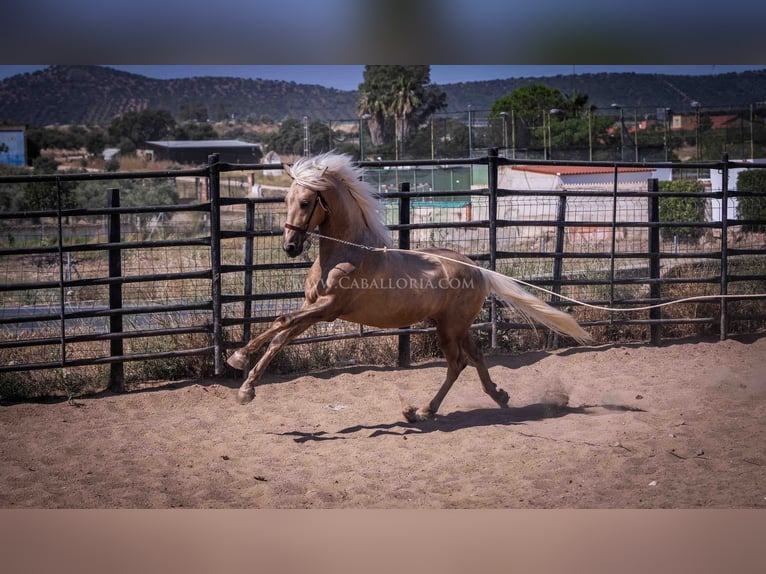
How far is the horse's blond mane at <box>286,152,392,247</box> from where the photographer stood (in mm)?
5422

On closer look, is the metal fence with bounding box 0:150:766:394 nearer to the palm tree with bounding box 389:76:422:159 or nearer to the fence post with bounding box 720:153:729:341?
the fence post with bounding box 720:153:729:341

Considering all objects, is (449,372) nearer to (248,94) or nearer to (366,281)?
(366,281)

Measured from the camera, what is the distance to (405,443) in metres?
5.44

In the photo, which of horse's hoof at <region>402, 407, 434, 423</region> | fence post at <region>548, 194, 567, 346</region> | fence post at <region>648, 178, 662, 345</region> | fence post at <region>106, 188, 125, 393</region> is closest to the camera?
horse's hoof at <region>402, 407, 434, 423</region>

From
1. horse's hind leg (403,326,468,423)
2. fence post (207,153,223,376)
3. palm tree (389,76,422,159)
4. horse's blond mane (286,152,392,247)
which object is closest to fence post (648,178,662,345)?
horse's hind leg (403,326,468,423)

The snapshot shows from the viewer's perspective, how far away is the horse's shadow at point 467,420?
5.69 metres

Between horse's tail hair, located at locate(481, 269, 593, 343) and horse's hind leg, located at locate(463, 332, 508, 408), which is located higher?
horse's tail hair, located at locate(481, 269, 593, 343)

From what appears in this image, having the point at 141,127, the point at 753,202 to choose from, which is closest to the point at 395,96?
the point at 141,127

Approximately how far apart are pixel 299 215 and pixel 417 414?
187 cm

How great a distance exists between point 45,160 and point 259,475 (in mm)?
28911

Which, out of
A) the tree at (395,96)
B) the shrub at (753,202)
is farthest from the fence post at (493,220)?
the tree at (395,96)

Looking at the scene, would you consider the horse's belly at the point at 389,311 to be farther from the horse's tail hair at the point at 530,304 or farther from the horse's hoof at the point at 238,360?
the horse's hoof at the point at 238,360

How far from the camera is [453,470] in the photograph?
16.1ft

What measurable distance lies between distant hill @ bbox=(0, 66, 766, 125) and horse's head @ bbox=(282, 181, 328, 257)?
79.4 feet
